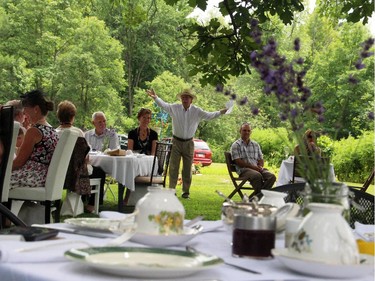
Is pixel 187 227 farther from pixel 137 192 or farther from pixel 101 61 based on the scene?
pixel 101 61

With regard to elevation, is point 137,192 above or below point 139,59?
below

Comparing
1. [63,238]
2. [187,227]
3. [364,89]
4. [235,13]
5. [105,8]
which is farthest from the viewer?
[105,8]

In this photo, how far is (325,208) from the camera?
1.28m

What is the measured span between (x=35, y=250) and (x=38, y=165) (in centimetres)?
433

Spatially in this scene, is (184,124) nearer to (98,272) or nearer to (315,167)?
(315,167)

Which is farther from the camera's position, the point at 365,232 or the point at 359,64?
the point at 365,232

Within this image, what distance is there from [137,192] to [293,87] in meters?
7.53

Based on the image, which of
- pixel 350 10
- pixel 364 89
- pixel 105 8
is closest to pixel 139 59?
pixel 105 8

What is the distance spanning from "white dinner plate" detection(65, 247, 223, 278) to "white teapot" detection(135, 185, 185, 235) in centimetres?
13

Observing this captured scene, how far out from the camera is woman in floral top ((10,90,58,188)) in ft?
18.1

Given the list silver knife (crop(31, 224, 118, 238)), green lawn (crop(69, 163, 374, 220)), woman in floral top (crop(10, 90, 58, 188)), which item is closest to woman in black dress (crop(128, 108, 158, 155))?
green lawn (crop(69, 163, 374, 220))

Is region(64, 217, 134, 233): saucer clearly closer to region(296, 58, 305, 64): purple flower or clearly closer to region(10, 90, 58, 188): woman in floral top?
region(296, 58, 305, 64): purple flower

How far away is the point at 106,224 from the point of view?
68.1 inches

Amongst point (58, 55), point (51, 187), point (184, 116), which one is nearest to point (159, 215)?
point (51, 187)
